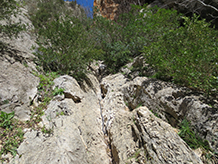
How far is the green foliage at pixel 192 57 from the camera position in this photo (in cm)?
305

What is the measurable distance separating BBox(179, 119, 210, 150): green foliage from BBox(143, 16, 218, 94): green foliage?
1047mm

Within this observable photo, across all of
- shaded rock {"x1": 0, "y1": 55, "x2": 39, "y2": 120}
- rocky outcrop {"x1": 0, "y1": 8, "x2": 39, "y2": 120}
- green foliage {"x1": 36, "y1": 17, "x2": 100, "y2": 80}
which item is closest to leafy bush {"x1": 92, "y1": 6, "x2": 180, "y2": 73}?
green foliage {"x1": 36, "y1": 17, "x2": 100, "y2": 80}

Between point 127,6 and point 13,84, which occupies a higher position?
point 127,6

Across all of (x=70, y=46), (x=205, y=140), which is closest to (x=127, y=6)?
(x=70, y=46)

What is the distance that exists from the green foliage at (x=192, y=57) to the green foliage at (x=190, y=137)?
1.05 metres

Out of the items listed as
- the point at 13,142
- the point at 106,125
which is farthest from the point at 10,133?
the point at 106,125

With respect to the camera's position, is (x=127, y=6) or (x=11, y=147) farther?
(x=127, y=6)

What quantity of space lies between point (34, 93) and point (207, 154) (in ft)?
15.0

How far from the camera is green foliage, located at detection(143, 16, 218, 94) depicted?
10.00 ft

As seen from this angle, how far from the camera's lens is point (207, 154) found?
236 centimetres

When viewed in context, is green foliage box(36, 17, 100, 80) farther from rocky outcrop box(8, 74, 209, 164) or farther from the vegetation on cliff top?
rocky outcrop box(8, 74, 209, 164)

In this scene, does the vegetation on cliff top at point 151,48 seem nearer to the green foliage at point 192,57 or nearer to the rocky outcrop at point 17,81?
the green foliage at point 192,57

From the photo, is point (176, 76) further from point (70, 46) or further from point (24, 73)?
→ point (24, 73)

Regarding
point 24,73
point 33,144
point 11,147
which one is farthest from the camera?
point 24,73
